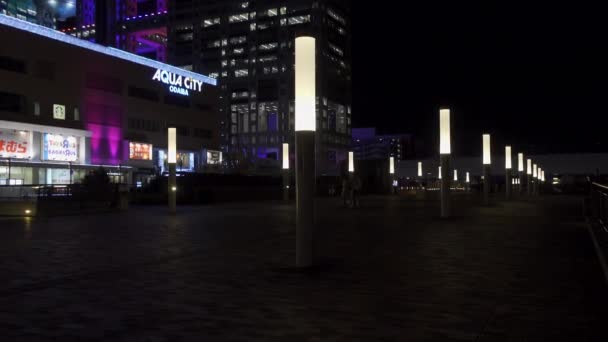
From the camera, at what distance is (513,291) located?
676cm

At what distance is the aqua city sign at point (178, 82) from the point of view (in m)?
65.8

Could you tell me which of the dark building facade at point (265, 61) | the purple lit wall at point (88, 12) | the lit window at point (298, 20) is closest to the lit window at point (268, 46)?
the dark building facade at point (265, 61)

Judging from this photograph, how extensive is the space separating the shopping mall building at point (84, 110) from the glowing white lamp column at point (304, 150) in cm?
3223

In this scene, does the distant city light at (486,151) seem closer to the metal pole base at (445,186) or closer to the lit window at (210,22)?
the metal pole base at (445,186)

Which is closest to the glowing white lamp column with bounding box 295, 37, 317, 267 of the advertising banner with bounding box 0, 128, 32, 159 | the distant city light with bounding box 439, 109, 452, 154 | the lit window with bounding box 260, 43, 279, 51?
the distant city light with bounding box 439, 109, 452, 154

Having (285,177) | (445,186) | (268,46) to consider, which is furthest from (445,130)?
(268,46)

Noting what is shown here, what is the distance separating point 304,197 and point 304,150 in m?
0.73

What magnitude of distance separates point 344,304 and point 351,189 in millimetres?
22934

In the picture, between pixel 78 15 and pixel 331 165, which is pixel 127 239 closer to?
pixel 331 165

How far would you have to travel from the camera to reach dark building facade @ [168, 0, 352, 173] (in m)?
117

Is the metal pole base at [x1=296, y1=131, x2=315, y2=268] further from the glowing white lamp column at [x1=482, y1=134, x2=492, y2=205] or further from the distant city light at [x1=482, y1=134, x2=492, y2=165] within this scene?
the distant city light at [x1=482, y1=134, x2=492, y2=165]

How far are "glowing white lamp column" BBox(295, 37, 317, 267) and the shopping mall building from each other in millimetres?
32233

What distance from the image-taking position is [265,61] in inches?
4806

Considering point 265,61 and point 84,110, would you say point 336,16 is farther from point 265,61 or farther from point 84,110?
point 84,110
